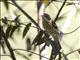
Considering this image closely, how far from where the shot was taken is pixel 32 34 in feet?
4.34

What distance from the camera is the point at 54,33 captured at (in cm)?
49

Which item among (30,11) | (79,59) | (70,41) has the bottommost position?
(79,59)

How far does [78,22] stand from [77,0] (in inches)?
3.5

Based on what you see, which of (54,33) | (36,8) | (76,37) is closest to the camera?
(54,33)

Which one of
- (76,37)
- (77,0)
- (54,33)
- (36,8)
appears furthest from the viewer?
(36,8)

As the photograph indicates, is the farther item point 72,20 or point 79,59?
point 72,20

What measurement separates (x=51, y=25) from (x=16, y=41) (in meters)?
0.89

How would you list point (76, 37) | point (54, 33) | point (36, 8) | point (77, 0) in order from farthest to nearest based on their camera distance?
point (36, 8) → point (76, 37) → point (77, 0) → point (54, 33)

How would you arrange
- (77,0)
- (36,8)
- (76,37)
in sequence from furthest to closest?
(36,8)
(76,37)
(77,0)

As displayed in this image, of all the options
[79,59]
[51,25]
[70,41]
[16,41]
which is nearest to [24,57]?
[16,41]

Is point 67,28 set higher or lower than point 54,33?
higher

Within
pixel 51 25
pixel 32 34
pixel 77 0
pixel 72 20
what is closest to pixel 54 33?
pixel 51 25

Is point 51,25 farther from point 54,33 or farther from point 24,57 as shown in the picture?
point 24,57

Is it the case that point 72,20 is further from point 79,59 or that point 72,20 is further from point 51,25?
point 51,25
